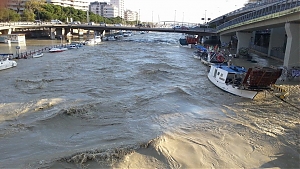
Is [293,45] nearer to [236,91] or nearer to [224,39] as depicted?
[236,91]

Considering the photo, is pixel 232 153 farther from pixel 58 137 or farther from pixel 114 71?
pixel 114 71

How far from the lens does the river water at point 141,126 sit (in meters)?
11.7

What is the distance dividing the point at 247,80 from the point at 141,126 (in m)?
10.6

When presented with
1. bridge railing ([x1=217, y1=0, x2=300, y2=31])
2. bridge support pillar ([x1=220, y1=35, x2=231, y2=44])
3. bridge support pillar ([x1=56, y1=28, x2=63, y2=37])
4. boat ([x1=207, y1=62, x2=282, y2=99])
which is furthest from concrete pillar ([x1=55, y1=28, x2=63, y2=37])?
boat ([x1=207, y1=62, x2=282, y2=99])

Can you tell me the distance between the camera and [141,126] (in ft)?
51.1

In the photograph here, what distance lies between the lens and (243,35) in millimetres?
53188

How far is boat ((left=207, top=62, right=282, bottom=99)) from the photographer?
67.3 feet

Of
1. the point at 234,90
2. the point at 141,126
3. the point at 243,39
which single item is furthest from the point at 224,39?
the point at 141,126

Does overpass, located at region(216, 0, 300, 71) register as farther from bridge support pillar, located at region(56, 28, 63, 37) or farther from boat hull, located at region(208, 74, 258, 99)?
bridge support pillar, located at region(56, 28, 63, 37)

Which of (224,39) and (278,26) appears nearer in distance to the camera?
(278,26)

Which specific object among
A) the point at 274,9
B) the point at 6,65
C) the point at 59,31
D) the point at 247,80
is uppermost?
the point at 274,9

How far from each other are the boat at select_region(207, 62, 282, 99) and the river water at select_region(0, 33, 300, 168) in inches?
26.6

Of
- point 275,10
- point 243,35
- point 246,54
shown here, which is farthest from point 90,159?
point 243,35

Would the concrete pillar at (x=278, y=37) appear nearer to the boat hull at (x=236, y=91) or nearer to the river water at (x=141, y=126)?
the river water at (x=141, y=126)
